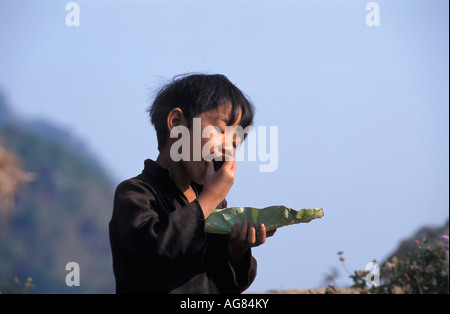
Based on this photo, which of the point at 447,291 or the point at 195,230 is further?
the point at 447,291

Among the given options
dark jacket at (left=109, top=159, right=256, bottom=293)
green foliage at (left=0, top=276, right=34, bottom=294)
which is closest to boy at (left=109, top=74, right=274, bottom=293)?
dark jacket at (left=109, top=159, right=256, bottom=293)

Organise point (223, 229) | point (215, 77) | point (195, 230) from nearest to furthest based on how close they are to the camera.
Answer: point (195, 230)
point (223, 229)
point (215, 77)

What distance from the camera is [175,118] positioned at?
265 cm

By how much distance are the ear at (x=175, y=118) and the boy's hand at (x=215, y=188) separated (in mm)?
369

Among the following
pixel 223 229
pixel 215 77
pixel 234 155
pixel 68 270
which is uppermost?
pixel 215 77

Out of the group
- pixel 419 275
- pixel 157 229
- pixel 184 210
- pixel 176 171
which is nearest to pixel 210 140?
pixel 176 171

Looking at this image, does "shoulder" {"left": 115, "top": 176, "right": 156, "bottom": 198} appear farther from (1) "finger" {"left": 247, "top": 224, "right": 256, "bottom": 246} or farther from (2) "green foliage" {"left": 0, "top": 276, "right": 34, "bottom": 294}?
(2) "green foliage" {"left": 0, "top": 276, "right": 34, "bottom": 294}

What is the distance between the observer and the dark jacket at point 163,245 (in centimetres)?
219

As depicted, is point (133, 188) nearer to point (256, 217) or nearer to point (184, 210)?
point (184, 210)

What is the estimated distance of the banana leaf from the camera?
236cm
